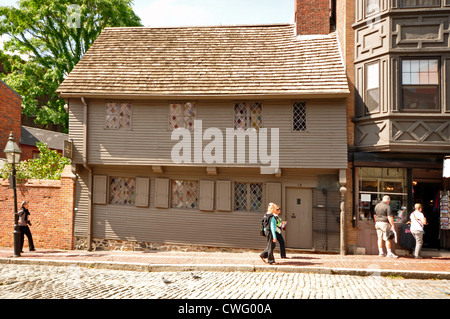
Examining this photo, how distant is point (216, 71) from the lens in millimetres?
13906

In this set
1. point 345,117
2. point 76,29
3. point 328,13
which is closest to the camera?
point 345,117

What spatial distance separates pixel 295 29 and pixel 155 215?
9.63 metres

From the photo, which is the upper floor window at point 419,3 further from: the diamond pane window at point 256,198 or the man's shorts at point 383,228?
the diamond pane window at point 256,198

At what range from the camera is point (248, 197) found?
13.5m

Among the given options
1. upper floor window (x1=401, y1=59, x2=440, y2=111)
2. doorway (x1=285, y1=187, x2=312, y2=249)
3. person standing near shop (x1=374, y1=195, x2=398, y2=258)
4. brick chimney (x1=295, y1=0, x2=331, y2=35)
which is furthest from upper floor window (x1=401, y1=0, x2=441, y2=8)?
doorway (x1=285, y1=187, x2=312, y2=249)

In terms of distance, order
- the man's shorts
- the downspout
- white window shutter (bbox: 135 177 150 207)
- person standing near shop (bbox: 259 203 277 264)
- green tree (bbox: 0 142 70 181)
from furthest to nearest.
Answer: green tree (bbox: 0 142 70 181) < white window shutter (bbox: 135 177 150 207) < the downspout < the man's shorts < person standing near shop (bbox: 259 203 277 264)

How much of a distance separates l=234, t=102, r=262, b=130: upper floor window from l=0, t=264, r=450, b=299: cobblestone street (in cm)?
558

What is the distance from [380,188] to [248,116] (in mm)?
5337

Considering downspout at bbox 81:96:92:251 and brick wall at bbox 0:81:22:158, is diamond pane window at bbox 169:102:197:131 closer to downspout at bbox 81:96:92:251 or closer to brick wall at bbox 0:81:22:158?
downspout at bbox 81:96:92:251

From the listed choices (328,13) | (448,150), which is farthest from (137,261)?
(328,13)

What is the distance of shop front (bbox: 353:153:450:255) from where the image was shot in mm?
12086

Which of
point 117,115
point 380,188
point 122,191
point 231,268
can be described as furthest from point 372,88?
point 122,191

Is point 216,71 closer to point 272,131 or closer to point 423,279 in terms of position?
point 272,131

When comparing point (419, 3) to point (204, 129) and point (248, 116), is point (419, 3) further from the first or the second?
point (204, 129)
